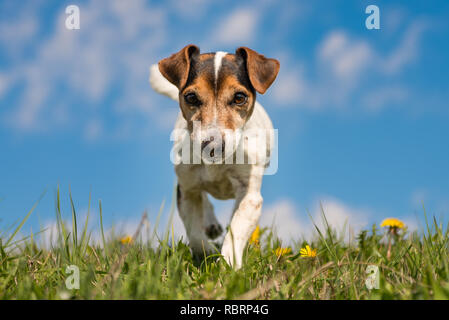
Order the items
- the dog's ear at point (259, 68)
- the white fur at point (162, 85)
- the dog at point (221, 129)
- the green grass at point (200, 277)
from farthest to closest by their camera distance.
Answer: the white fur at point (162, 85), the dog's ear at point (259, 68), the dog at point (221, 129), the green grass at point (200, 277)

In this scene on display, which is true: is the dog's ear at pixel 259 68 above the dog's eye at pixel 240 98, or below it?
above

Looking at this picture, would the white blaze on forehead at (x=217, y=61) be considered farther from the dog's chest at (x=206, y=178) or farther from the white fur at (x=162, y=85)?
the white fur at (x=162, y=85)

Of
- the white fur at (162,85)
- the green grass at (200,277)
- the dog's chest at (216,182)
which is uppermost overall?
the white fur at (162,85)

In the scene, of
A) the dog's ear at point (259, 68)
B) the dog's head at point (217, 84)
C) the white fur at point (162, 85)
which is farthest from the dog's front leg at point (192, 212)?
the white fur at point (162, 85)

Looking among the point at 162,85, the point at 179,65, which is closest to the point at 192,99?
the point at 179,65

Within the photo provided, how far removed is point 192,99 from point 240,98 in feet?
1.55

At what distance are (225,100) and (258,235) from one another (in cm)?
207

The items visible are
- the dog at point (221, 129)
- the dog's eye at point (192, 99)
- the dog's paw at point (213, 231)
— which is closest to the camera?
the dog at point (221, 129)

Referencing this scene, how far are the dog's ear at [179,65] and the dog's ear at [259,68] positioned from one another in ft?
1.67

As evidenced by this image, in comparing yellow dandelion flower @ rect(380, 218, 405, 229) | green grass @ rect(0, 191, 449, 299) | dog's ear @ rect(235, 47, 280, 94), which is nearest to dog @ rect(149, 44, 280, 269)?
dog's ear @ rect(235, 47, 280, 94)

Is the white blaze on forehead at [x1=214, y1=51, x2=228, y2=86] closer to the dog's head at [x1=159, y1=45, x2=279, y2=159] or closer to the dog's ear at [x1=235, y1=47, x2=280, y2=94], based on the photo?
the dog's head at [x1=159, y1=45, x2=279, y2=159]

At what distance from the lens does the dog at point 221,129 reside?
4066 millimetres
